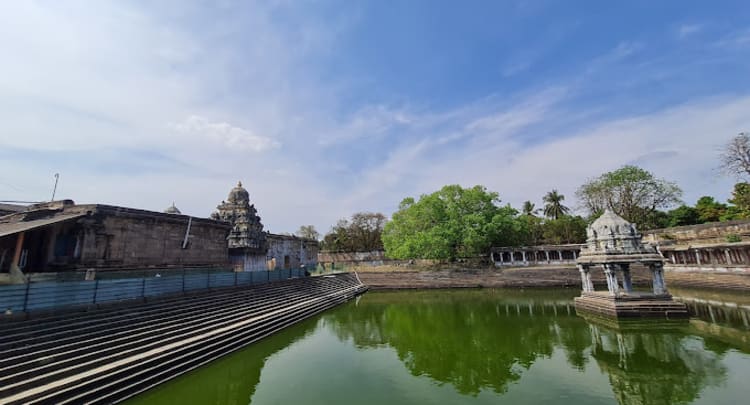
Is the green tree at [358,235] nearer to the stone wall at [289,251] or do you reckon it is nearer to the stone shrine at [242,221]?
the stone wall at [289,251]

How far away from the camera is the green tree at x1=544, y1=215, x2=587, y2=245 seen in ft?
141

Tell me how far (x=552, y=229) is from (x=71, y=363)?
49.2 meters

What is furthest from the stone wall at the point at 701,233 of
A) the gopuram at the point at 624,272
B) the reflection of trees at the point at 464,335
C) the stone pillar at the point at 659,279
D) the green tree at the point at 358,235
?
the green tree at the point at 358,235

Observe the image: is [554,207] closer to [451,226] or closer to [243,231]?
[451,226]

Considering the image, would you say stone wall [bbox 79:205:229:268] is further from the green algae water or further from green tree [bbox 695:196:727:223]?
green tree [bbox 695:196:727:223]

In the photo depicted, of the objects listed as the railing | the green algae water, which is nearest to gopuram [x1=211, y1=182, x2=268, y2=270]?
the railing

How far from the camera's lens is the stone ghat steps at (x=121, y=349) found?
6711mm

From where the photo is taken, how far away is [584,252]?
19203 millimetres

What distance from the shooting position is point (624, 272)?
58.6ft

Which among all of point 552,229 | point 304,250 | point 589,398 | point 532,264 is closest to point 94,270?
point 589,398

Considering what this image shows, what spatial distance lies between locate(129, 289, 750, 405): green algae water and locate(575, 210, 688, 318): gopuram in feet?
3.08

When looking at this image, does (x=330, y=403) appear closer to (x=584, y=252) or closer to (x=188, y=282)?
(x=188, y=282)

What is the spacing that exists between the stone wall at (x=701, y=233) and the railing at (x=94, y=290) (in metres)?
39.2

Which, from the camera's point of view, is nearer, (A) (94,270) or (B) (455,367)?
(B) (455,367)
